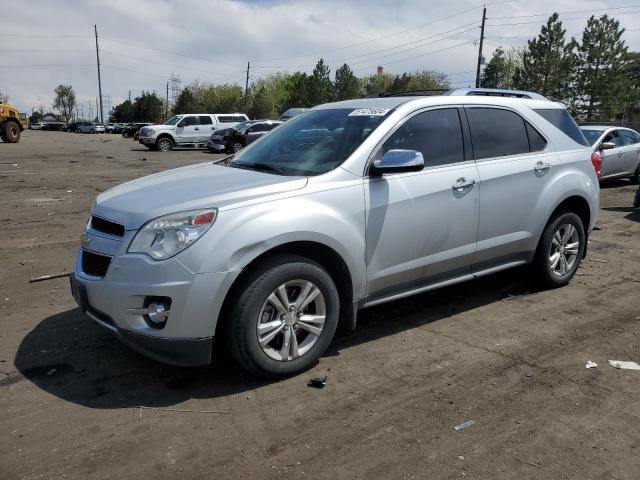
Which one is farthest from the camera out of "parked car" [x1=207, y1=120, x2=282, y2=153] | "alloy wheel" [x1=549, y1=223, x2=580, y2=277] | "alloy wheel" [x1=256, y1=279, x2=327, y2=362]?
"parked car" [x1=207, y1=120, x2=282, y2=153]

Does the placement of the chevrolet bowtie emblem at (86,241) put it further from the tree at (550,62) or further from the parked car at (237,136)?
the tree at (550,62)

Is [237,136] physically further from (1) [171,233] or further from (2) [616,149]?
(1) [171,233]

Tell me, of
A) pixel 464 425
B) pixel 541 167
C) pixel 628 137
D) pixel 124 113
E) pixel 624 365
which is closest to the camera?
pixel 464 425

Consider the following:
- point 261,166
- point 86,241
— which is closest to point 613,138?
point 261,166

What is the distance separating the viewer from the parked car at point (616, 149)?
44.5 feet

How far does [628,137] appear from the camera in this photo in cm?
1451

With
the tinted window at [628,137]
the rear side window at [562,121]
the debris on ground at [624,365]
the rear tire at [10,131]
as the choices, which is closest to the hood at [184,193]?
the debris on ground at [624,365]

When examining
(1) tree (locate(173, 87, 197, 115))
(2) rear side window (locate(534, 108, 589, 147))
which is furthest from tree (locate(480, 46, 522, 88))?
(2) rear side window (locate(534, 108, 589, 147))

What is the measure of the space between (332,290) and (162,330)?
3.69 feet

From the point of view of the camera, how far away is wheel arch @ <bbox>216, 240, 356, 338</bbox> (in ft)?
11.1

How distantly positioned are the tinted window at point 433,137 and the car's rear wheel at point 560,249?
1377mm

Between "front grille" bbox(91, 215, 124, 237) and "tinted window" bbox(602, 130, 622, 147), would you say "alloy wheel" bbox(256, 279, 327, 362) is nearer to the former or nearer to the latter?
"front grille" bbox(91, 215, 124, 237)

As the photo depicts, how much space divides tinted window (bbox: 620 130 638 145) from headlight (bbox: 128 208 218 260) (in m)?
14.1

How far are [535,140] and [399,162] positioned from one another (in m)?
1.95
